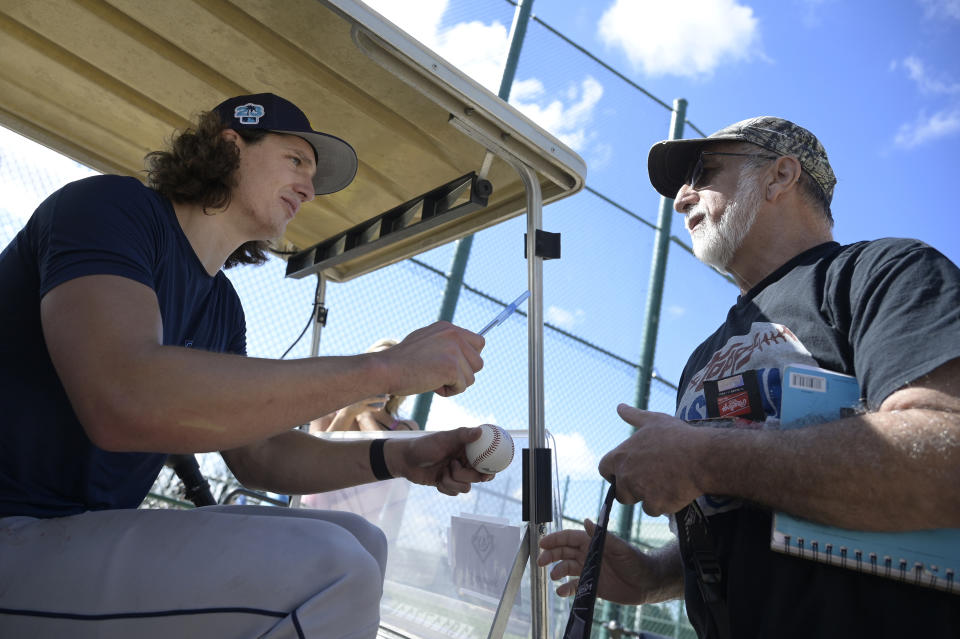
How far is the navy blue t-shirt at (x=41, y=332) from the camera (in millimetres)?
1354

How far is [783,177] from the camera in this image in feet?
7.19

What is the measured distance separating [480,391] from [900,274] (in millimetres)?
4288

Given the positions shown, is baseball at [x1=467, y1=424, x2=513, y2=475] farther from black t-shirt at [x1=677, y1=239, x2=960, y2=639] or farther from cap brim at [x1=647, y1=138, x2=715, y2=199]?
cap brim at [x1=647, y1=138, x2=715, y2=199]

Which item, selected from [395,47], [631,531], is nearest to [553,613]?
[395,47]

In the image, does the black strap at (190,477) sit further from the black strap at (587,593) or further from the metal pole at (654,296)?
the metal pole at (654,296)

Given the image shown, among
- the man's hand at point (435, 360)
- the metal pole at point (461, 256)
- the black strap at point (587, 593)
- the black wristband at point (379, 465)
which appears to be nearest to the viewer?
the black strap at point (587, 593)

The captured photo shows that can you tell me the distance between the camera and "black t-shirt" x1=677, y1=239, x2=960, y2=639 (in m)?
1.32

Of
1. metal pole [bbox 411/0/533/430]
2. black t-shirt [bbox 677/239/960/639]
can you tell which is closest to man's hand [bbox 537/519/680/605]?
black t-shirt [bbox 677/239/960/639]

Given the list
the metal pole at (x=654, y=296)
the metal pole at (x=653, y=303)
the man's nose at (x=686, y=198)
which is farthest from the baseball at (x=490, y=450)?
the metal pole at (x=654, y=296)

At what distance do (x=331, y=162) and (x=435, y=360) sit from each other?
3.69 ft

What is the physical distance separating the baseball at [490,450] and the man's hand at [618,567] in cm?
28

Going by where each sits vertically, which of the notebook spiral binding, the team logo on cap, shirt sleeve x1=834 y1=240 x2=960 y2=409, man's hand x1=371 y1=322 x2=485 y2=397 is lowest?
the notebook spiral binding

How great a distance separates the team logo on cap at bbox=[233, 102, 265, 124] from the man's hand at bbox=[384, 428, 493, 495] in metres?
1.04

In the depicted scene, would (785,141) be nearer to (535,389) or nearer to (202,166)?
(535,389)
